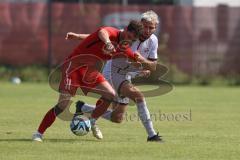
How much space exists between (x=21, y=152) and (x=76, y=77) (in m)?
→ 1.88

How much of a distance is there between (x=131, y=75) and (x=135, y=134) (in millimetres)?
1025

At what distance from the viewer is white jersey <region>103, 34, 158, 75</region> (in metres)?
13.7

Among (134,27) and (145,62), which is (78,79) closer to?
(145,62)

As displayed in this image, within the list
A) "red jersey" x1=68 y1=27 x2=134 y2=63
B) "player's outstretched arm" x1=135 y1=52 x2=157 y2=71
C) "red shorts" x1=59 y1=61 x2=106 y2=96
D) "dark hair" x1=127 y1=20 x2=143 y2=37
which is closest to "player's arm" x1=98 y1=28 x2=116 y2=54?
"red jersey" x1=68 y1=27 x2=134 y2=63

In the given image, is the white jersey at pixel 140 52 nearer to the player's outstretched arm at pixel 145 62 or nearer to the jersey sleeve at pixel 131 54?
the player's outstretched arm at pixel 145 62

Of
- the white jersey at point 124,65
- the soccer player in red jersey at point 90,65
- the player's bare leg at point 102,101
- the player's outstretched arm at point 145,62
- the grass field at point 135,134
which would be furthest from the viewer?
the white jersey at point 124,65

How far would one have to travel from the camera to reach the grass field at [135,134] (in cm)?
1135

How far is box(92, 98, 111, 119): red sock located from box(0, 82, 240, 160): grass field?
0.38 m

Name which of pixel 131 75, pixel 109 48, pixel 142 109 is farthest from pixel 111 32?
pixel 131 75

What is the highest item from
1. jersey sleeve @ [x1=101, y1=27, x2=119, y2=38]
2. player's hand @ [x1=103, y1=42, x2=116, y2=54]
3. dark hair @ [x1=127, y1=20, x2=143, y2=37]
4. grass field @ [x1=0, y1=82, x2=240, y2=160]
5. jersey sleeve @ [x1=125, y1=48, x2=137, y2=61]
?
dark hair @ [x1=127, y1=20, x2=143, y2=37]

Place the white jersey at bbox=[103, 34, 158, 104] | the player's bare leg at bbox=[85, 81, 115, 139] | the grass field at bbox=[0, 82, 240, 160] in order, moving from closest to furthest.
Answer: the grass field at bbox=[0, 82, 240, 160], the player's bare leg at bbox=[85, 81, 115, 139], the white jersey at bbox=[103, 34, 158, 104]

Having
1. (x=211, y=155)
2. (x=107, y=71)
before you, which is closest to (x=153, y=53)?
(x=107, y=71)

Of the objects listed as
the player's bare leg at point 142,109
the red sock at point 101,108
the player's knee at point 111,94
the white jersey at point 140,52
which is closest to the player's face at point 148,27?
the white jersey at point 140,52

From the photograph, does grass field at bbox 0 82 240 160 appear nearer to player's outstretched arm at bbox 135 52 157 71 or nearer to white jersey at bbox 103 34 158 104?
white jersey at bbox 103 34 158 104
